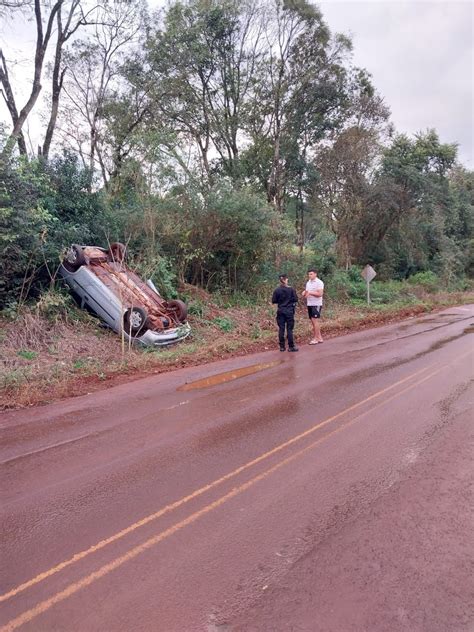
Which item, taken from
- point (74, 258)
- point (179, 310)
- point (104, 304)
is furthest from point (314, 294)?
point (74, 258)

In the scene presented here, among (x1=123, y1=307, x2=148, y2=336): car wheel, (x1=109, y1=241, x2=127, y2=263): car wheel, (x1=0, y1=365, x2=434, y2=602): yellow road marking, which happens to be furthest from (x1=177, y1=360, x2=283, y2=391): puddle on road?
(x1=109, y1=241, x2=127, y2=263): car wheel

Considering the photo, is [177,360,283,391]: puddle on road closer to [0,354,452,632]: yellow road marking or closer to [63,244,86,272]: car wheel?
[0,354,452,632]: yellow road marking

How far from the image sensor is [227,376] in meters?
8.66

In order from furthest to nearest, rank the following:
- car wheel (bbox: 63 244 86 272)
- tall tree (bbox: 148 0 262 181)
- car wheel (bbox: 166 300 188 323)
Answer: tall tree (bbox: 148 0 262 181) < car wheel (bbox: 166 300 188 323) < car wheel (bbox: 63 244 86 272)

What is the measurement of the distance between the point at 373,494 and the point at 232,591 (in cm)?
162

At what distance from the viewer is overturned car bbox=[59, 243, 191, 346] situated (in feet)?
36.7

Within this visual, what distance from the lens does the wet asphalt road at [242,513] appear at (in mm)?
2637

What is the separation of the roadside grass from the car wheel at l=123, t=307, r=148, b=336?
1.42 ft

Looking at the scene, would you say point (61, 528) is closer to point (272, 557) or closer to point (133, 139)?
point (272, 557)

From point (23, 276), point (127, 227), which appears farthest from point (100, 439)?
point (127, 227)

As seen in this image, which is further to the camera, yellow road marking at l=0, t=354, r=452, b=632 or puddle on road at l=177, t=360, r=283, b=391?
puddle on road at l=177, t=360, r=283, b=391

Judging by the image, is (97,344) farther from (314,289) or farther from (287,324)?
(314,289)

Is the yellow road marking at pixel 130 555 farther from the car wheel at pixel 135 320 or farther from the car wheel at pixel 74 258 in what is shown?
the car wheel at pixel 74 258

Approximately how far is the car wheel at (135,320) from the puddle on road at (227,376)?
305cm
